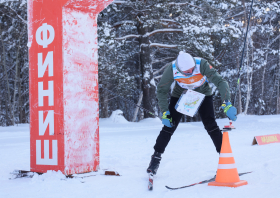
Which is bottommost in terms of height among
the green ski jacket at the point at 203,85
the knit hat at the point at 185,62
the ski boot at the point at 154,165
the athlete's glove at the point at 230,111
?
the ski boot at the point at 154,165

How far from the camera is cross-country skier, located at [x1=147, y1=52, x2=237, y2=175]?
3.55 m

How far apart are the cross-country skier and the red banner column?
3.31 ft

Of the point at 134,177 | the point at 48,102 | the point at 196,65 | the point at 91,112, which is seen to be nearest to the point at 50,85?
the point at 48,102

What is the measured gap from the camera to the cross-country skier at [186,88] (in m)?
3.55

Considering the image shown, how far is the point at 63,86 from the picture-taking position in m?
3.94

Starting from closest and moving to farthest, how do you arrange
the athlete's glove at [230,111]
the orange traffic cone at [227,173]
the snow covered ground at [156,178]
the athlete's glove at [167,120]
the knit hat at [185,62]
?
the snow covered ground at [156,178], the orange traffic cone at [227,173], the athlete's glove at [230,111], the knit hat at [185,62], the athlete's glove at [167,120]

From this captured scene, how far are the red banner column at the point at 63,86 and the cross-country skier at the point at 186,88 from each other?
101cm

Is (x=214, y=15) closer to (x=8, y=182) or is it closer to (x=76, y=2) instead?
(x=76, y=2)

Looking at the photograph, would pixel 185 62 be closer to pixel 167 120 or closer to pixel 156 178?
pixel 167 120

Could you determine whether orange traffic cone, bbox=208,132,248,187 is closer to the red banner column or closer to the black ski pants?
the black ski pants

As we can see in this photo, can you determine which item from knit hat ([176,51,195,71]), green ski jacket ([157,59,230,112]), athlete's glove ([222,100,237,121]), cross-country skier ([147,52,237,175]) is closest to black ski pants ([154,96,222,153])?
cross-country skier ([147,52,237,175])

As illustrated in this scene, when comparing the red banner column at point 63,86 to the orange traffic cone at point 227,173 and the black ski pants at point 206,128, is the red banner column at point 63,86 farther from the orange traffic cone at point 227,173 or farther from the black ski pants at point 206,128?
the orange traffic cone at point 227,173

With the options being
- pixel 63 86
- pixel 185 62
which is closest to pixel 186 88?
pixel 185 62

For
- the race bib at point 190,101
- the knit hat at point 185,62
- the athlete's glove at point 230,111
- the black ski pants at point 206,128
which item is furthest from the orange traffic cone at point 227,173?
the knit hat at point 185,62
